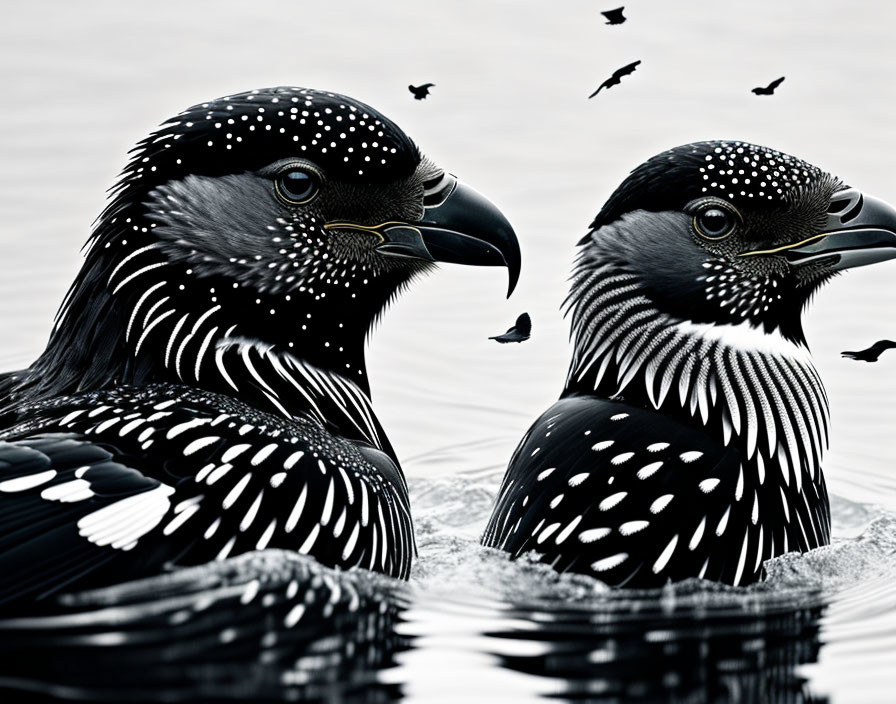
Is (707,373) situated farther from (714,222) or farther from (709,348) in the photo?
(714,222)

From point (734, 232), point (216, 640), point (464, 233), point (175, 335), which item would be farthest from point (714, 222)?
point (216, 640)

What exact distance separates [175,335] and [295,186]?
29.4 inches

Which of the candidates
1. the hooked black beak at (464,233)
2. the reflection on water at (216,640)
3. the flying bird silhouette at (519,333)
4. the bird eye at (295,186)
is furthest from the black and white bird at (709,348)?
the bird eye at (295,186)

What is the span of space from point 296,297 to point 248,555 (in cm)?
127

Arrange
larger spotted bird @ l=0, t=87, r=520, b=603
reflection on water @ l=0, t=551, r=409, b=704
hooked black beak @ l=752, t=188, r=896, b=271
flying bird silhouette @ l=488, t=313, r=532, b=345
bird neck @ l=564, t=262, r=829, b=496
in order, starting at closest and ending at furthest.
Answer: reflection on water @ l=0, t=551, r=409, b=704 < larger spotted bird @ l=0, t=87, r=520, b=603 < bird neck @ l=564, t=262, r=829, b=496 < hooked black beak @ l=752, t=188, r=896, b=271 < flying bird silhouette @ l=488, t=313, r=532, b=345

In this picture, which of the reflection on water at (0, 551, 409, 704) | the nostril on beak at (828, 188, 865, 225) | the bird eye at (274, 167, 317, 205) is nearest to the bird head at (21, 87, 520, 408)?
the bird eye at (274, 167, 317, 205)

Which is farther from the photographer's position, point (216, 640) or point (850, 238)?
point (850, 238)

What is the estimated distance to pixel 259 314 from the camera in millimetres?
7699

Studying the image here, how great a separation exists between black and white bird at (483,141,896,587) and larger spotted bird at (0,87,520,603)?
58cm

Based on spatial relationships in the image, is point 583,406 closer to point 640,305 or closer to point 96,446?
point 640,305

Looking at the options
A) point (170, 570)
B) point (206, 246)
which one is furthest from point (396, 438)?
point (170, 570)

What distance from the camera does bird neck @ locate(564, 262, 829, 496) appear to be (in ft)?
26.6

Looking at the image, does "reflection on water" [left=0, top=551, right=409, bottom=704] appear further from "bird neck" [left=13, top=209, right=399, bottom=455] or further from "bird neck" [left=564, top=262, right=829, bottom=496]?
"bird neck" [left=564, top=262, right=829, bottom=496]

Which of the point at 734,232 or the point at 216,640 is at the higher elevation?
the point at 734,232
